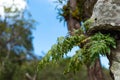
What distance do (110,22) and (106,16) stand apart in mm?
94

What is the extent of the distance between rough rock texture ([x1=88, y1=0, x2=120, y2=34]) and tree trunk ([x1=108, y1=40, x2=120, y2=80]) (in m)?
0.24

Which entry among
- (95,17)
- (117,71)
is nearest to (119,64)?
(117,71)

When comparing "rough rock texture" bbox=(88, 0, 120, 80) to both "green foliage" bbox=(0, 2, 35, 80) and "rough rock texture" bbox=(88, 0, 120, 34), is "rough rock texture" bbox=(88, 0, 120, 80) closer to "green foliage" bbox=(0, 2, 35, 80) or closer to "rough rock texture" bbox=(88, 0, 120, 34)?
"rough rock texture" bbox=(88, 0, 120, 34)

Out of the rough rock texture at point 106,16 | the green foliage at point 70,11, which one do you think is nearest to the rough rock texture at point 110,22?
the rough rock texture at point 106,16

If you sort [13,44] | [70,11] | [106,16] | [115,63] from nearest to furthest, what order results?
[115,63]
[106,16]
[70,11]
[13,44]

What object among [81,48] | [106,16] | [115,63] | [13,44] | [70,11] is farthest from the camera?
[13,44]

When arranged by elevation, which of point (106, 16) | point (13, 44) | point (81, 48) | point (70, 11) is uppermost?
point (13, 44)

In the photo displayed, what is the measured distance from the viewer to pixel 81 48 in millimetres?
4391

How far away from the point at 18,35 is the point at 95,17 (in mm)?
21556

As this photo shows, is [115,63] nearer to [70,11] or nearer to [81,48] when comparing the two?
[81,48]

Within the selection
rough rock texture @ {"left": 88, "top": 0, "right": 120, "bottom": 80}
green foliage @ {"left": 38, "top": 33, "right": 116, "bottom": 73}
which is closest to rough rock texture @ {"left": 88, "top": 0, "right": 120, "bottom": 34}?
rough rock texture @ {"left": 88, "top": 0, "right": 120, "bottom": 80}

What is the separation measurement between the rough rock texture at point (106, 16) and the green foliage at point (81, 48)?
0.10 meters

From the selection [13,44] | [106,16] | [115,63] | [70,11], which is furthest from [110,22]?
[13,44]

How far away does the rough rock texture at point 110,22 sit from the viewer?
402cm
